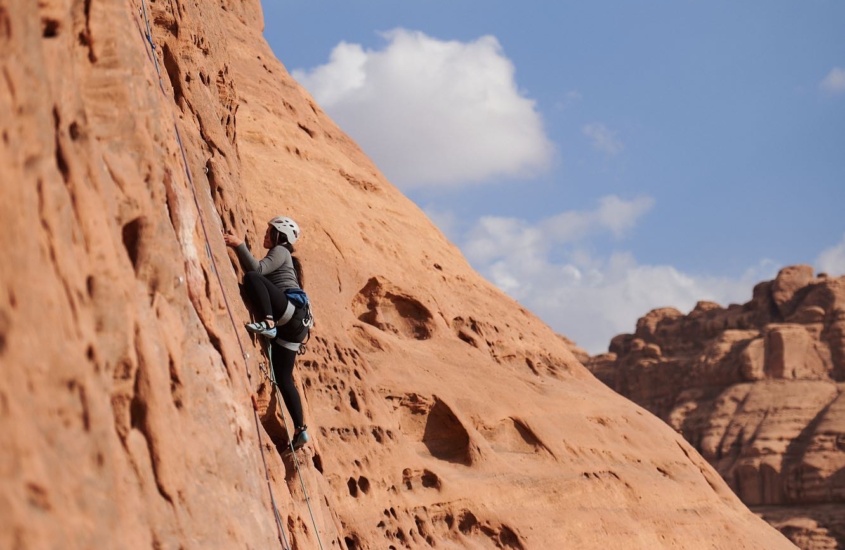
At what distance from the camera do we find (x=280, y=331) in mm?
9391

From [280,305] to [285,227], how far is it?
0.71 metres

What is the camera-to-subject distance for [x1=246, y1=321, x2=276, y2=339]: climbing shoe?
882cm

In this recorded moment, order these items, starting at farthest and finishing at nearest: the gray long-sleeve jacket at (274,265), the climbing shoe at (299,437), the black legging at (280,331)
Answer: the climbing shoe at (299,437) → the gray long-sleeve jacket at (274,265) → the black legging at (280,331)

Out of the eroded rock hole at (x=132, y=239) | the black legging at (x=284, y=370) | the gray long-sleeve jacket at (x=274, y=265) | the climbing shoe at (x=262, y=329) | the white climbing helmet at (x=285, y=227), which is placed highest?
the white climbing helmet at (x=285, y=227)

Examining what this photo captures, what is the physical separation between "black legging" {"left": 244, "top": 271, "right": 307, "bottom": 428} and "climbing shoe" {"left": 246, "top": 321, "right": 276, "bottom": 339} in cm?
10

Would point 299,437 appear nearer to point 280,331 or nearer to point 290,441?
point 290,441

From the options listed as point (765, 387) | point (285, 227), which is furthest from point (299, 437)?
point (765, 387)

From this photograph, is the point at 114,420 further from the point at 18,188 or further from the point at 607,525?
the point at 607,525

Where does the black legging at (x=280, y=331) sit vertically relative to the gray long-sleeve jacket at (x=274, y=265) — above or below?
below

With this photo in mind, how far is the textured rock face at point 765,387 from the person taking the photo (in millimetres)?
56719

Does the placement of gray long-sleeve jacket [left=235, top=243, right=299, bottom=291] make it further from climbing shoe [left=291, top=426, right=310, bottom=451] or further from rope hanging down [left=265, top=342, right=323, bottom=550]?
climbing shoe [left=291, top=426, right=310, bottom=451]

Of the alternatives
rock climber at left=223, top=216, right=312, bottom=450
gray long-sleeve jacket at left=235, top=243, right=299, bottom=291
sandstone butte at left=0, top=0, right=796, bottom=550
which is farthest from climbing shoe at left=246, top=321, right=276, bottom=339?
gray long-sleeve jacket at left=235, top=243, right=299, bottom=291

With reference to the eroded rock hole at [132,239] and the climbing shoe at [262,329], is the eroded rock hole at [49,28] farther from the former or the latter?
the climbing shoe at [262,329]

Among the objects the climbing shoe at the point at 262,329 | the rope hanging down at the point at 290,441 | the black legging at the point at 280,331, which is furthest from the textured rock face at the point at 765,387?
the climbing shoe at the point at 262,329
